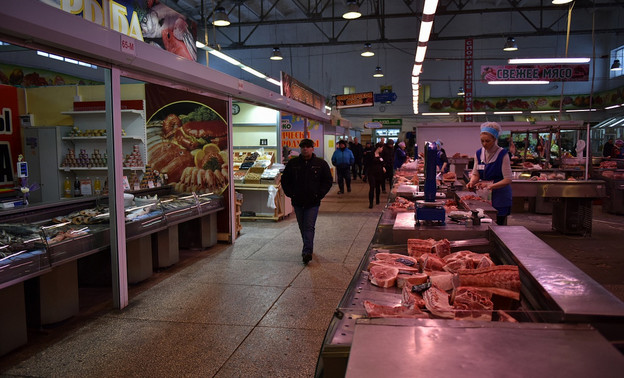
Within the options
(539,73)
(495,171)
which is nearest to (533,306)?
(495,171)

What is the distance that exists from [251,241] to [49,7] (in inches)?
219

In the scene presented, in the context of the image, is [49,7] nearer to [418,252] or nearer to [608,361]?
[418,252]

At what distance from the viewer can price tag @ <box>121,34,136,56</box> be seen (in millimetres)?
4629

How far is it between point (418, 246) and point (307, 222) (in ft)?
12.1

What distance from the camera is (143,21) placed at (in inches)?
209

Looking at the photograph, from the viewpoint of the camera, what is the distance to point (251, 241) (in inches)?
339

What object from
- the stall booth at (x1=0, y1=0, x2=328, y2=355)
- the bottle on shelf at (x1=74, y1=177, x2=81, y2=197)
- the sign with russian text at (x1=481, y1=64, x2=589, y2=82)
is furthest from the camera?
the sign with russian text at (x1=481, y1=64, x2=589, y2=82)

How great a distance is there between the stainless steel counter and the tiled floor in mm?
2257

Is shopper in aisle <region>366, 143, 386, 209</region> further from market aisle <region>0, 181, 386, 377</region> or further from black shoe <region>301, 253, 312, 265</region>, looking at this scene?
black shoe <region>301, 253, 312, 265</region>

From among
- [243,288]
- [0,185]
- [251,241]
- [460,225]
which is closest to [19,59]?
[0,185]

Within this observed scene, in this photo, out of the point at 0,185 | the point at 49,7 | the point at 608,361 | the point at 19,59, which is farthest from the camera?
the point at 19,59

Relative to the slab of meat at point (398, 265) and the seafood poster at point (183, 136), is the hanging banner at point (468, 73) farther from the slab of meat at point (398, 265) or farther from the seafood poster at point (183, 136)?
the slab of meat at point (398, 265)

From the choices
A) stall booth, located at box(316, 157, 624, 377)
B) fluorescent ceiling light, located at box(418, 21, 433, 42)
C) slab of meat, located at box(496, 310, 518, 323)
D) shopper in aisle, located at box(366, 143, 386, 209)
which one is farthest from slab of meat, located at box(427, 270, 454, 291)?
shopper in aisle, located at box(366, 143, 386, 209)

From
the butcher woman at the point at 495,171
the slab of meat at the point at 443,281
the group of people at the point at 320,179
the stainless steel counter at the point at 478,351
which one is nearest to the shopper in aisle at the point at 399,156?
the group of people at the point at 320,179
